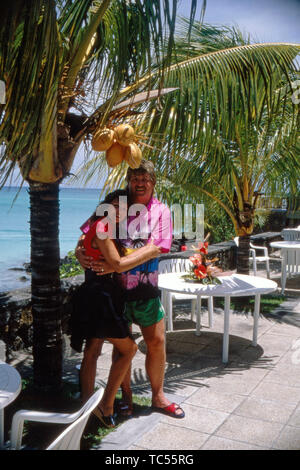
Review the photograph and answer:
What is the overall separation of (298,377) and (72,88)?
3.24m

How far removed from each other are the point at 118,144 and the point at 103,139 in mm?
120

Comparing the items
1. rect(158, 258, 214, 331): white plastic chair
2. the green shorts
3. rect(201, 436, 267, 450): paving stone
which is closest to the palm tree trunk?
the green shorts

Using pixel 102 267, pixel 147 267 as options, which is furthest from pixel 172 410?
pixel 102 267

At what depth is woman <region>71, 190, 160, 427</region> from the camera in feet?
10.4

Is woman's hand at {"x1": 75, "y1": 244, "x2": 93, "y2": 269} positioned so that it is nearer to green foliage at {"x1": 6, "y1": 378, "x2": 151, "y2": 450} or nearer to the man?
the man

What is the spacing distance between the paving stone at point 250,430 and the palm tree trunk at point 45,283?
1.35m

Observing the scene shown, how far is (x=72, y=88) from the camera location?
10.7 ft

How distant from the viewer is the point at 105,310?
10.7 ft

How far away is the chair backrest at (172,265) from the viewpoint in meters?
5.91

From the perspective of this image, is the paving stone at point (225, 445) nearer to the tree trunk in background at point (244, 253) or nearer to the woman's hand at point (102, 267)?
the woman's hand at point (102, 267)

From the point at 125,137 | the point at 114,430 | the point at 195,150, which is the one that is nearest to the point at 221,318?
the point at 195,150

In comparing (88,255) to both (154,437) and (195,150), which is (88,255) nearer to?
(154,437)

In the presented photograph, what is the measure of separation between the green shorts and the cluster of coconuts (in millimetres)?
991

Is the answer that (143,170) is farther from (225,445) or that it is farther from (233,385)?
(233,385)
